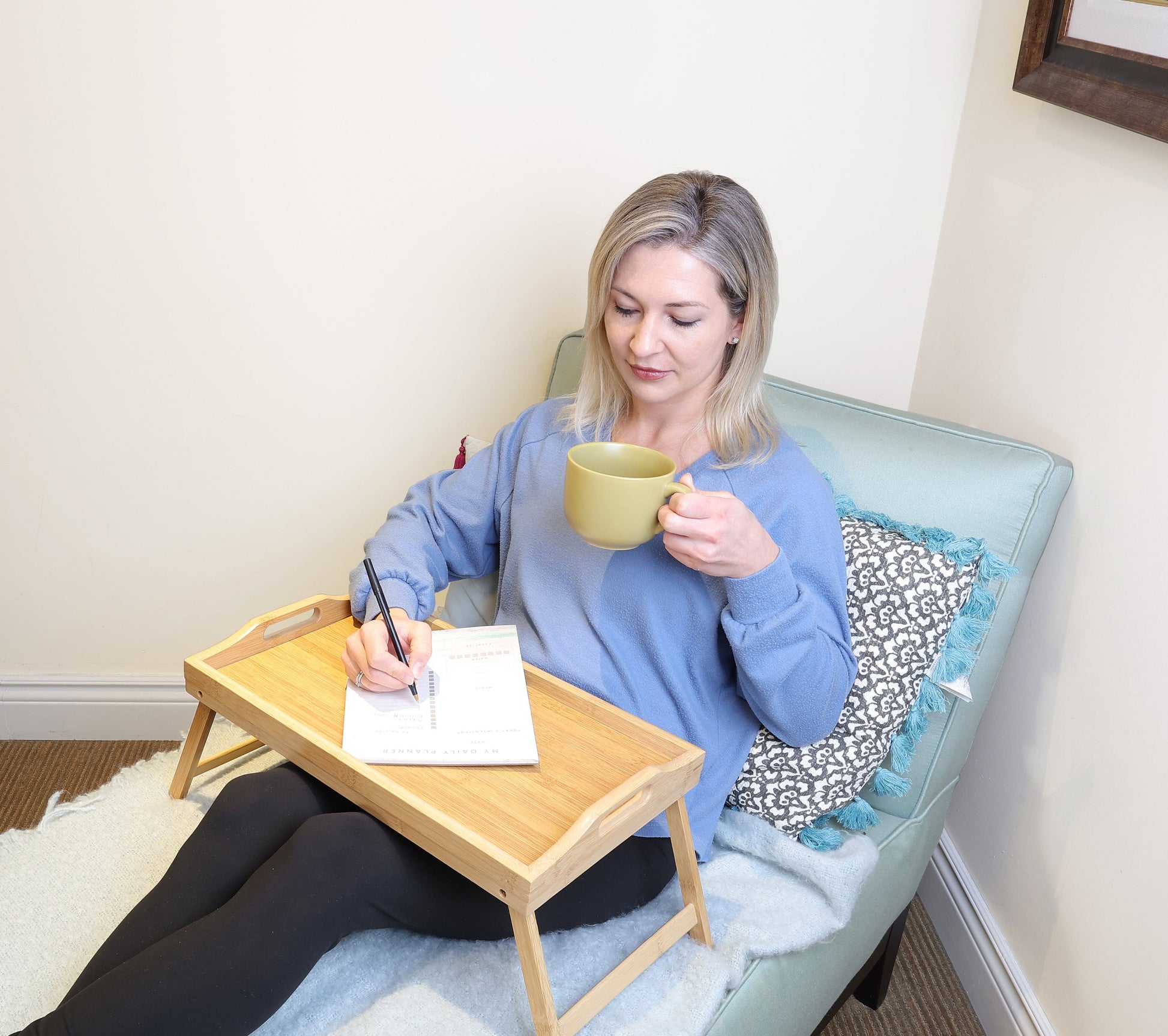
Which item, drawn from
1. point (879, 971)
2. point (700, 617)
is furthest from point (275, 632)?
point (879, 971)

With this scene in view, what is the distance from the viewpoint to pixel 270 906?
39.4 inches

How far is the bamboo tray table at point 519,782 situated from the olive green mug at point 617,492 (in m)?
0.21

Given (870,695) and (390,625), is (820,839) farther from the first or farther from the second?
(390,625)

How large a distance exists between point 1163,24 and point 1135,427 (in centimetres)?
44

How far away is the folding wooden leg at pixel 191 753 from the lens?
1279mm

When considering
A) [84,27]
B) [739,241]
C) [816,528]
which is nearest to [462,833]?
[816,528]

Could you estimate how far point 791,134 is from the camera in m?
1.75

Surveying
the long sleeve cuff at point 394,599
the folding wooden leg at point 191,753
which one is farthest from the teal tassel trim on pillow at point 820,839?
the folding wooden leg at point 191,753

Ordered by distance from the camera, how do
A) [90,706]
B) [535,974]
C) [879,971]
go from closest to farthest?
[535,974] < [879,971] < [90,706]

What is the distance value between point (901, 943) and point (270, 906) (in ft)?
3.86

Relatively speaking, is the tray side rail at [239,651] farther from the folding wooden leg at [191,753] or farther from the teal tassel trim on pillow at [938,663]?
the teal tassel trim on pillow at [938,663]

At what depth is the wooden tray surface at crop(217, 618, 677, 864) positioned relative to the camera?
98cm

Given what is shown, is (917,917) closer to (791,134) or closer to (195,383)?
(791,134)

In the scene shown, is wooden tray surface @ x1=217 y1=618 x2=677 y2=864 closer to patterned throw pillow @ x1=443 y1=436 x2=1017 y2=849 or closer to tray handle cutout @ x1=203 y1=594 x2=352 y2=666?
tray handle cutout @ x1=203 y1=594 x2=352 y2=666
